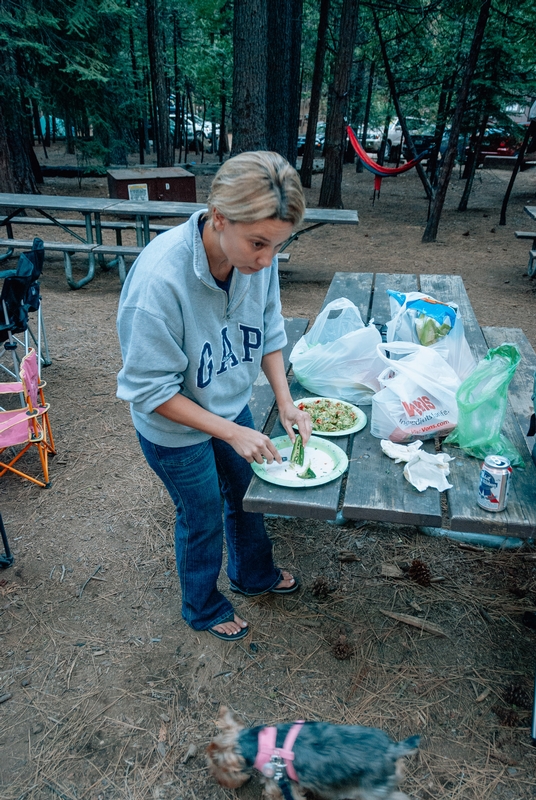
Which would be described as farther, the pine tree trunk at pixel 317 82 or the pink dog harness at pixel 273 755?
the pine tree trunk at pixel 317 82

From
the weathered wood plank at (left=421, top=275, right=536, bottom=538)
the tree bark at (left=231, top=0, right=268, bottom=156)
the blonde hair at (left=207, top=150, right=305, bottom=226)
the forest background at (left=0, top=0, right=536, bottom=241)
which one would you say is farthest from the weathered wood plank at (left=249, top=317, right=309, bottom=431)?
the forest background at (left=0, top=0, right=536, bottom=241)

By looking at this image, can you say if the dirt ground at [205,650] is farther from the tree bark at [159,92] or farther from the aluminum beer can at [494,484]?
the tree bark at [159,92]

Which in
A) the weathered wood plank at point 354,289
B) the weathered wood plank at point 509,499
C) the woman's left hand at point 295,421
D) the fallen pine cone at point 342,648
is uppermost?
the woman's left hand at point 295,421

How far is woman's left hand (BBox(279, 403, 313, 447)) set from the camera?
202 cm

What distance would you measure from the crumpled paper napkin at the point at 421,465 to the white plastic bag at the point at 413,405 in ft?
0.26

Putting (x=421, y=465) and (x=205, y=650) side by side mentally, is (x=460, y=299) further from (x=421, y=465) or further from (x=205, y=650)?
(x=205, y=650)

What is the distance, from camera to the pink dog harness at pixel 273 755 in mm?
1586

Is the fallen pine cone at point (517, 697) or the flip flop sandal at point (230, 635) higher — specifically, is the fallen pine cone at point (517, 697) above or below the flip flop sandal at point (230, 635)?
above

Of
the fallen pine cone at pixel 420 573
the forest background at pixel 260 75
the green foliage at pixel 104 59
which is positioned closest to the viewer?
→ the fallen pine cone at pixel 420 573

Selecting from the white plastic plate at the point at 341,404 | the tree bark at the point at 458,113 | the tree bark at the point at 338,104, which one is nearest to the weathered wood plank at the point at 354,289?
the white plastic plate at the point at 341,404

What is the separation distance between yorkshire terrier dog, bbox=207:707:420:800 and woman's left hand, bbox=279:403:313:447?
90cm

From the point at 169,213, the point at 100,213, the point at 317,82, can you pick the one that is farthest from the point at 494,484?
the point at 317,82

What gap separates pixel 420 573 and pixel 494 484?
1.21m

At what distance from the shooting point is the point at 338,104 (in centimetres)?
1065
